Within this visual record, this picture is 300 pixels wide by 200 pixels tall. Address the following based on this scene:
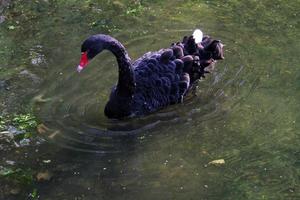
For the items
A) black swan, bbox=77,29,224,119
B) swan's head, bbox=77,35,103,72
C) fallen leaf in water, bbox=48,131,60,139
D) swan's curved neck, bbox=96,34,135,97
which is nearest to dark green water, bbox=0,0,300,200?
fallen leaf in water, bbox=48,131,60,139

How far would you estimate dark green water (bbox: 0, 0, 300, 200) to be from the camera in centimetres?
430

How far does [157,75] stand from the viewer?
5.17m

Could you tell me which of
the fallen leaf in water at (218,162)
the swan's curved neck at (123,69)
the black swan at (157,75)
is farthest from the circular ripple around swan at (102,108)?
the fallen leaf in water at (218,162)

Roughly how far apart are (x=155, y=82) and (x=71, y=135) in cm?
88

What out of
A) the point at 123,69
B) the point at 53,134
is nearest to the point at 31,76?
the point at 53,134

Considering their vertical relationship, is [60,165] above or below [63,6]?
below

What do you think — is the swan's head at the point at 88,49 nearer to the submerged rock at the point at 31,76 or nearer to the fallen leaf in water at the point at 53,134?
the fallen leaf in water at the point at 53,134

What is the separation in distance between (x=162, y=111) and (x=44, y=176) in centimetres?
129

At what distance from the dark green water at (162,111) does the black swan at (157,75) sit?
0.38ft

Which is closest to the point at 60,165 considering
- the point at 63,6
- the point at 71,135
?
the point at 71,135

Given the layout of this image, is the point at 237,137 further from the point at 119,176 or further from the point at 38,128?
the point at 38,128

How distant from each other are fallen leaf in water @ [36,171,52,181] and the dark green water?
0.9 inches

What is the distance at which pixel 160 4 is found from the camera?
6.86 metres

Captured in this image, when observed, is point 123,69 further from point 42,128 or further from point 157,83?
point 42,128
